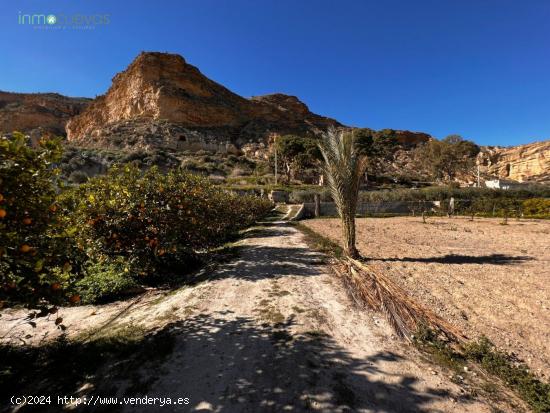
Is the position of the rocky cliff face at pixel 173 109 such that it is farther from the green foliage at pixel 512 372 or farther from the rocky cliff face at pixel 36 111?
the green foliage at pixel 512 372

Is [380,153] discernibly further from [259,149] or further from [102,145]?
[102,145]

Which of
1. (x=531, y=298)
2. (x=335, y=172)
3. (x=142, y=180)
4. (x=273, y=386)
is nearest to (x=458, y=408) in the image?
(x=273, y=386)

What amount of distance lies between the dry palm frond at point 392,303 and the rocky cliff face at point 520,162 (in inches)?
3033

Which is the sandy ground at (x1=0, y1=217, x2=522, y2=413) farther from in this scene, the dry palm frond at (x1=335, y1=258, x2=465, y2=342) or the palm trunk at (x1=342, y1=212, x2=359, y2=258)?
the palm trunk at (x1=342, y1=212, x2=359, y2=258)

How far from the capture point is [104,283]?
560 cm

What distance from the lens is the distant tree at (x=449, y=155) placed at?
50250mm

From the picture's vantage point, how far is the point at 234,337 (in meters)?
3.78

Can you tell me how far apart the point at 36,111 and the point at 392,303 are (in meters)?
102

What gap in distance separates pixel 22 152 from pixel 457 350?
5259 mm

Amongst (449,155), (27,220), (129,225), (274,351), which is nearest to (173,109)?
(449,155)

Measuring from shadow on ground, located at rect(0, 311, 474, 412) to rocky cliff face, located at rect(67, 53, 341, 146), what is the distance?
185 feet

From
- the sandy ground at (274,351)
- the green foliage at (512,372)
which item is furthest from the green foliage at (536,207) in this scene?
the sandy ground at (274,351)

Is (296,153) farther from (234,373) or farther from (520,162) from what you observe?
(520,162)

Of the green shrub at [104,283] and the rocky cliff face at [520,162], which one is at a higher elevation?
the rocky cliff face at [520,162]
